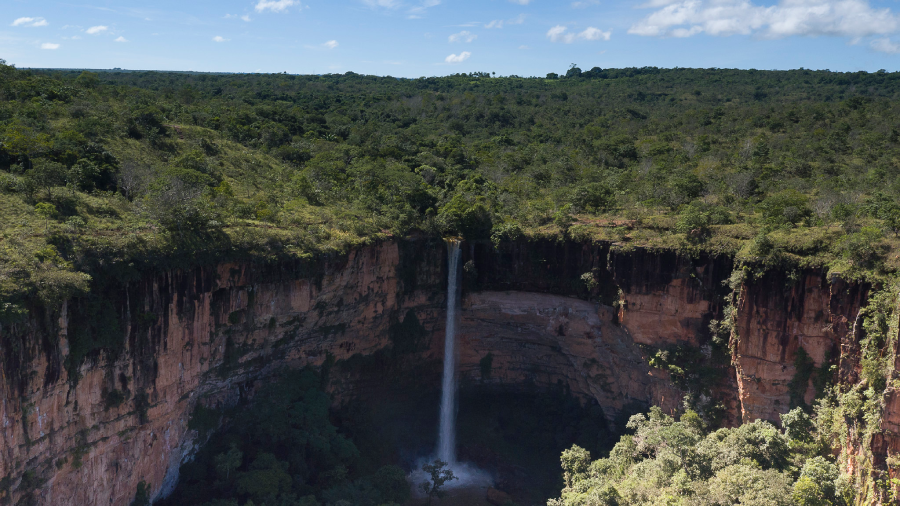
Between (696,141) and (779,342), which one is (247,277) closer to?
(779,342)

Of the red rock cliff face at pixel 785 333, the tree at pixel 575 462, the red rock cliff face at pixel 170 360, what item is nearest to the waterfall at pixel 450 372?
the red rock cliff face at pixel 170 360

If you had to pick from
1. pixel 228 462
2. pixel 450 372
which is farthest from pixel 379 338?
pixel 228 462

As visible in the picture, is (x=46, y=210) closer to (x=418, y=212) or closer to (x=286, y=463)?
(x=286, y=463)

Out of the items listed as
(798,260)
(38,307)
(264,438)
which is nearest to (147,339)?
(38,307)

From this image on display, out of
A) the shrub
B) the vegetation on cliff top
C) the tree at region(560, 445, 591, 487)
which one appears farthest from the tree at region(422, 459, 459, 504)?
the shrub

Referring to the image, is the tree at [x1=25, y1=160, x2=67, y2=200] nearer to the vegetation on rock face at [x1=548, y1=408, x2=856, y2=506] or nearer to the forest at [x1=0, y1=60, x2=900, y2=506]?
the forest at [x1=0, y1=60, x2=900, y2=506]

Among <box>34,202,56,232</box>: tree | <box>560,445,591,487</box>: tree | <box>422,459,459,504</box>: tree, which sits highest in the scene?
<box>34,202,56,232</box>: tree
